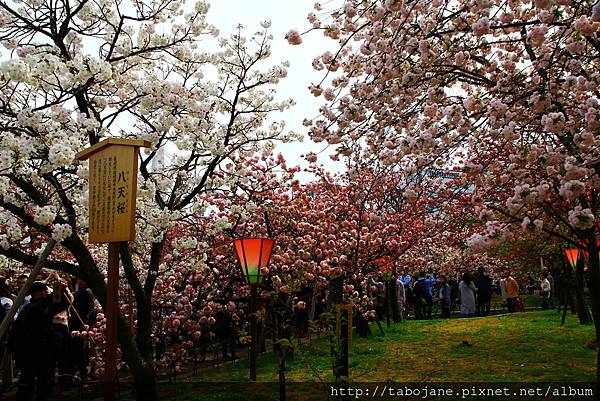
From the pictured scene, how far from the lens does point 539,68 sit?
395 centimetres

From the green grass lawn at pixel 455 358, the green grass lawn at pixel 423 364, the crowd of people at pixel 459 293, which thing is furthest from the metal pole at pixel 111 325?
the crowd of people at pixel 459 293

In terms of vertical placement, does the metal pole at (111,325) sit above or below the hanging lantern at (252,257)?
below

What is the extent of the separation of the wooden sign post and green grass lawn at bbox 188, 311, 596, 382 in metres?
1.85

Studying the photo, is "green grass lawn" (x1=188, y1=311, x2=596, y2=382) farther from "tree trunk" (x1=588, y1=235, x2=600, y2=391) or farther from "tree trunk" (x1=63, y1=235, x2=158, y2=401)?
"tree trunk" (x1=63, y1=235, x2=158, y2=401)

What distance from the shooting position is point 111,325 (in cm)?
407

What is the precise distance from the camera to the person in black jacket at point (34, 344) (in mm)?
5645

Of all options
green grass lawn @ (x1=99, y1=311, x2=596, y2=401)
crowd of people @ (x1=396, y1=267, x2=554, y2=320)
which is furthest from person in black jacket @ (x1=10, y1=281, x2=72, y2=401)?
crowd of people @ (x1=396, y1=267, x2=554, y2=320)

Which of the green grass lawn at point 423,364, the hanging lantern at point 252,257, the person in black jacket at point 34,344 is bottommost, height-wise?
the green grass lawn at point 423,364

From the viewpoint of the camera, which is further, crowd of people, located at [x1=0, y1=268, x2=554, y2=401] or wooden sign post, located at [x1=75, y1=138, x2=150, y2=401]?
crowd of people, located at [x1=0, y1=268, x2=554, y2=401]

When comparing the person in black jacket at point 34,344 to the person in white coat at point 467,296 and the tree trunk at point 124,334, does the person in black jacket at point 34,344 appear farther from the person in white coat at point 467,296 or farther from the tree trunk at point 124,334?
the person in white coat at point 467,296

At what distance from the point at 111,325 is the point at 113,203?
3.05ft

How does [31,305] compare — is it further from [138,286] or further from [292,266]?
[292,266]

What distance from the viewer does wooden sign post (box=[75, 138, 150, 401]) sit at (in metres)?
4.11

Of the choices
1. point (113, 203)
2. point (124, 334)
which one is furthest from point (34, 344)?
point (113, 203)
